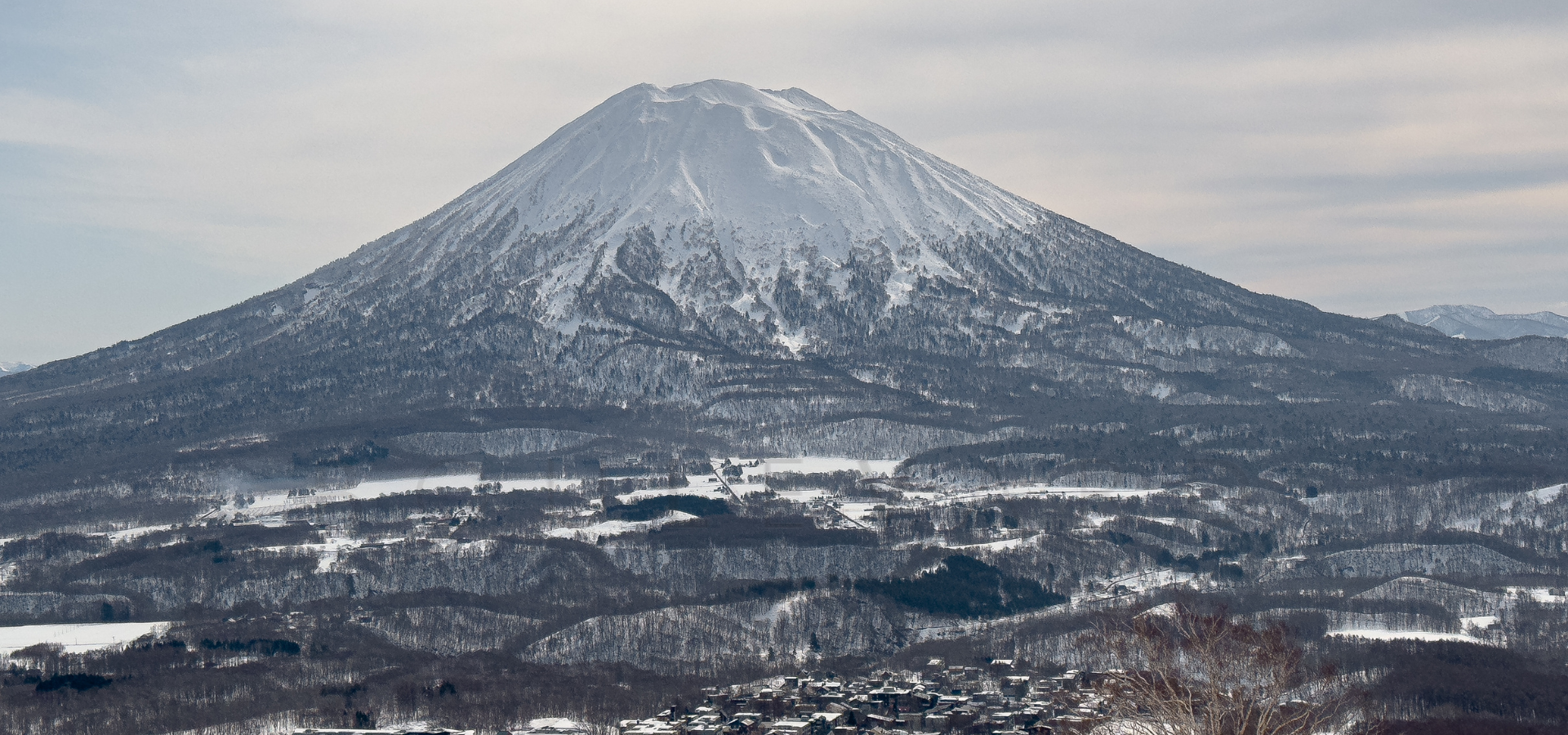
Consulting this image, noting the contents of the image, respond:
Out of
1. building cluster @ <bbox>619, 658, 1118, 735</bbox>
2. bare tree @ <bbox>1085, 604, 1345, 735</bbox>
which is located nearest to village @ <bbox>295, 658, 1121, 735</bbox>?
building cluster @ <bbox>619, 658, 1118, 735</bbox>

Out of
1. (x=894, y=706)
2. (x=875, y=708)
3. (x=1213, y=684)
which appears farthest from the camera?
(x=875, y=708)

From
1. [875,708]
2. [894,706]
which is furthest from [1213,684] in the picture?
[875,708]

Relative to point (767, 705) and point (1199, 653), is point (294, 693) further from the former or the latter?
point (1199, 653)

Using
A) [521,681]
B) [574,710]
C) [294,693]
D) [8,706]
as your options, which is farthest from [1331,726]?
[8,706]

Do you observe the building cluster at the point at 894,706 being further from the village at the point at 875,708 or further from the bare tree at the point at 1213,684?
the bare tree at the point at 1213,684

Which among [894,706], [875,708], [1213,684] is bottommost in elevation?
[875,708]

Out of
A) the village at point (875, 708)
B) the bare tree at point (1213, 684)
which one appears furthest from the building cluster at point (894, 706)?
the bare tree at point (1213, 684)

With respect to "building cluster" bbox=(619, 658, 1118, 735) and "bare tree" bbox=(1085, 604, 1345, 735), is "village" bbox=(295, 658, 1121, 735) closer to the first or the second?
"building cluster" bbox=(619, 658, 1118, 735)

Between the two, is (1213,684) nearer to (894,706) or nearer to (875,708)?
(894,706)
